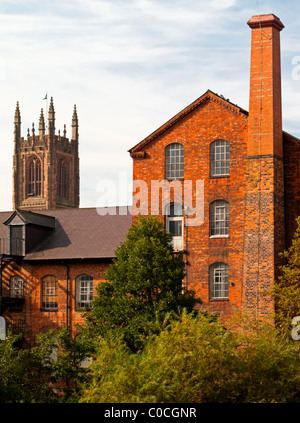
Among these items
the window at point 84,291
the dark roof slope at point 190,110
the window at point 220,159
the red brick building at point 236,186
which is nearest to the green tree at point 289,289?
the red brick building at point 236,186

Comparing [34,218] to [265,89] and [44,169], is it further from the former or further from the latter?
[44,169]

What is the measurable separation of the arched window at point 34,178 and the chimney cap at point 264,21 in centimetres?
7613

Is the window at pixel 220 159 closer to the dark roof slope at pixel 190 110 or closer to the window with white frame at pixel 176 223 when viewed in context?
the dark roof slope at pixel 190 110

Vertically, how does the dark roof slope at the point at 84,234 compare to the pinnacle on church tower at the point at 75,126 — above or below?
below

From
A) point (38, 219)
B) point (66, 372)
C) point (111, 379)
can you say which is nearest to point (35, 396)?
point (66, 372)

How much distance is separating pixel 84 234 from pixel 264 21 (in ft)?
53.8

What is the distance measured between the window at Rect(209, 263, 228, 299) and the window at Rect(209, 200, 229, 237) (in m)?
1.52

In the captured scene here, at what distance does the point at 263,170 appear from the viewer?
45531mm

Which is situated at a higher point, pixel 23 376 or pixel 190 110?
pixel 190 110

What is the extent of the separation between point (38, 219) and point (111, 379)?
1040 inches

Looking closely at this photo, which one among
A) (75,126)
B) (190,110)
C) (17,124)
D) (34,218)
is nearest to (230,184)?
(190,110)

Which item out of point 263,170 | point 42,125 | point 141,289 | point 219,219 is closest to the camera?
point 141,289

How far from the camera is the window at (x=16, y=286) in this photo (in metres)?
54.8
